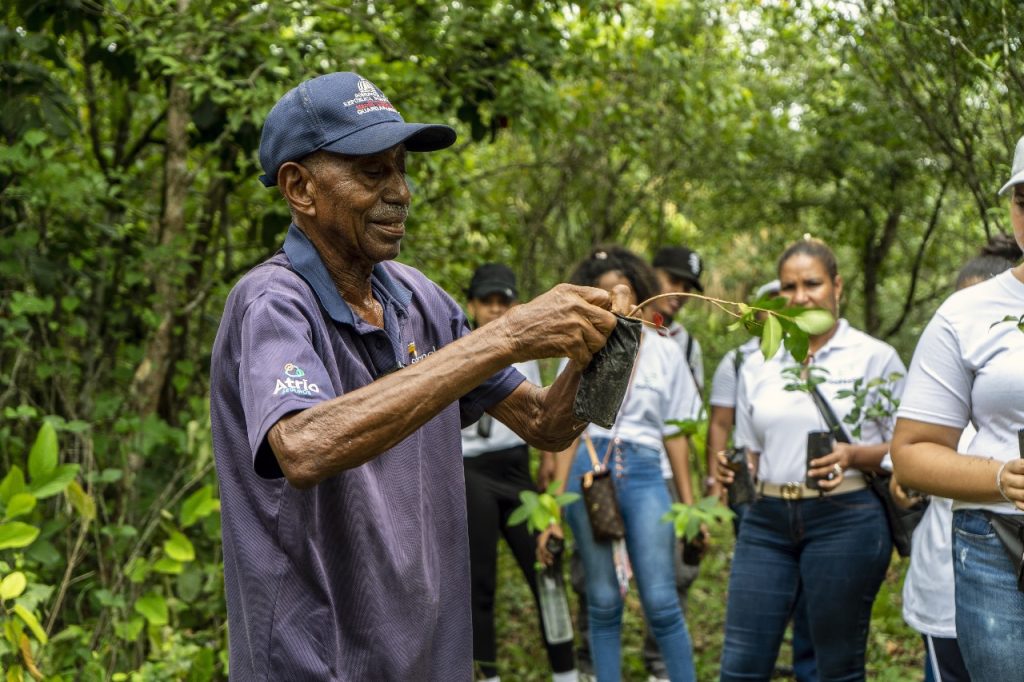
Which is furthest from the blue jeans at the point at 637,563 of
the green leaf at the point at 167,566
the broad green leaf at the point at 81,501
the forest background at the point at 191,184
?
the broad green leaf at the point at 81,501

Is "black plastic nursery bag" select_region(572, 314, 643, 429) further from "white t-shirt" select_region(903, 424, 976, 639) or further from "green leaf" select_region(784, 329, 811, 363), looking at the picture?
"white t-shirt" select_region(903, 424, 976, 639)

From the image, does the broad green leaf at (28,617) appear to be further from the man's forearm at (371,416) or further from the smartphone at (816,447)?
the smartphone at (816,447)

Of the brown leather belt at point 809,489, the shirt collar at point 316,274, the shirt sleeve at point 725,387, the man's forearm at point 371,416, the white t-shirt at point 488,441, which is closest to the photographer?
the man's forearm at point 371,416

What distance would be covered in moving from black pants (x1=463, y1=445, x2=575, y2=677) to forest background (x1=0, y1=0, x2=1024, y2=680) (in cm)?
85

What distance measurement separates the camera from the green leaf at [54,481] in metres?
4.22

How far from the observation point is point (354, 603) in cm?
219

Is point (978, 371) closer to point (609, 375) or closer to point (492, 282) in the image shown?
point (609, 375)

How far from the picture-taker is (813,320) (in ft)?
8.20

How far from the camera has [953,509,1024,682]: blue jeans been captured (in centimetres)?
271

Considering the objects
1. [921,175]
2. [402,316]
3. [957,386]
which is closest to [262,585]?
[402,316]

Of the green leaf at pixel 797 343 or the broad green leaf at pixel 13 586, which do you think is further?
the broad green leaf at pixel 13 586

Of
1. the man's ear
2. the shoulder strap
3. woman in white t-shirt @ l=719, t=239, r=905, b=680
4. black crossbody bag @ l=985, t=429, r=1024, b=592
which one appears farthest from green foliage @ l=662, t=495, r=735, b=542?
the man's ear

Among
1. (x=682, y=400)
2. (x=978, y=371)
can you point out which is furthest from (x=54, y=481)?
(x=978, y=371)

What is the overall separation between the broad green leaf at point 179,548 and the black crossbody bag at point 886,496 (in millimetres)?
2638
